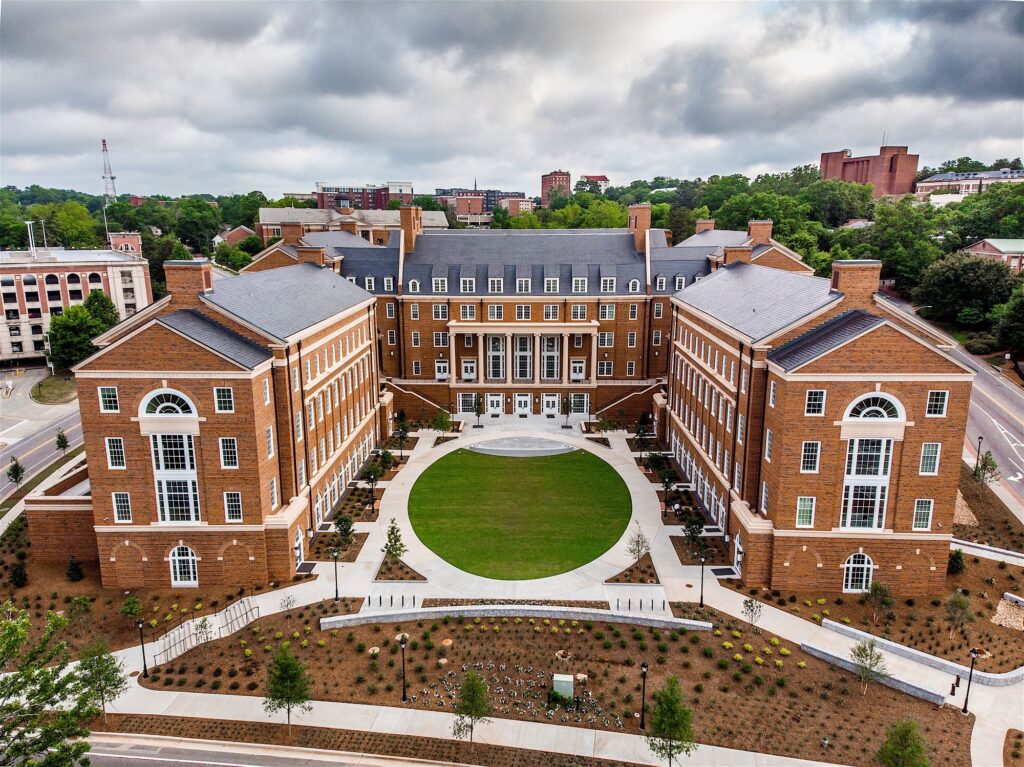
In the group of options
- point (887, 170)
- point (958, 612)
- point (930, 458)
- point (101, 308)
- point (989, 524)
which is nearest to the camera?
point (958, 612)

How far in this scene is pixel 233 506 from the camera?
115 ft

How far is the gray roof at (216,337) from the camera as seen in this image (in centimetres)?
3350

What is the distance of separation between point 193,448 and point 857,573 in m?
36.2

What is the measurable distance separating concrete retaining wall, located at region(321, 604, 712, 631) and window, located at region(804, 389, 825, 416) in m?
12.0

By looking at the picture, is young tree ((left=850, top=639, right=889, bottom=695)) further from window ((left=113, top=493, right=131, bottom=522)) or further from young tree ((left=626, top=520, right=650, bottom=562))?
window ((left=113, top=493, right=131, bottom=522))

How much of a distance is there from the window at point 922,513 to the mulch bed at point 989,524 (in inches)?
371

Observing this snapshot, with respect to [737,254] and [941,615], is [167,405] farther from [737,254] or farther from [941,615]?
[737,254]

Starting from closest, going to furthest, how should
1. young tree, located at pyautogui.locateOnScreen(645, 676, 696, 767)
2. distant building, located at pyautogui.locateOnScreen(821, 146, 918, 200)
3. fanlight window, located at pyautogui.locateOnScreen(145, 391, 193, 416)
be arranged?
young tree, located at pyautogui.locateOnScreen(645, 676, 696, 767), fanlight window, located at pyautogui.locateOnScreen(145, 391, 193, 416), distant building, located at pyautogui.locateOnScreen(821, 146, 918, 200)

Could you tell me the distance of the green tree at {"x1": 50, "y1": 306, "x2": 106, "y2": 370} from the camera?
80.2 meters

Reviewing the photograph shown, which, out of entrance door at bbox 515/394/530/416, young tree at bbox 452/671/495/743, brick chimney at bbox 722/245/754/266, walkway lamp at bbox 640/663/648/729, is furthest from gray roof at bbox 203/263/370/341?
brick chimney at bbox 722/245/754/266

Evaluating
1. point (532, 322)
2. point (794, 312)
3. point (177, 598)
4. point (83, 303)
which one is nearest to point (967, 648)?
point (794, 312)

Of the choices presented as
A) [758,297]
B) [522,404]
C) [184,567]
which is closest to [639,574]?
[758,297]

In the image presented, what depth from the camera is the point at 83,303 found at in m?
89.1

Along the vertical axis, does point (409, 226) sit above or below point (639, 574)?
above
